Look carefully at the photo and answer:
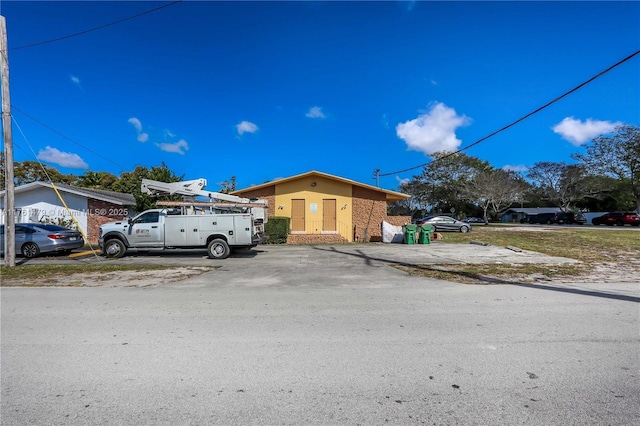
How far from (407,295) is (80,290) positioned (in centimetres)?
684

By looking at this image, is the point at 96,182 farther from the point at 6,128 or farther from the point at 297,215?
the point at 6,128

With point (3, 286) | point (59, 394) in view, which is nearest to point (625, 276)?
point (59, 394)

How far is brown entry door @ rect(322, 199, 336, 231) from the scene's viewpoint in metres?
21.8

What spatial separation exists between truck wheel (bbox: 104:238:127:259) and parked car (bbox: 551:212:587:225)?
2107 inches

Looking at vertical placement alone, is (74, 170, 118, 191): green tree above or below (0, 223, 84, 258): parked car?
above

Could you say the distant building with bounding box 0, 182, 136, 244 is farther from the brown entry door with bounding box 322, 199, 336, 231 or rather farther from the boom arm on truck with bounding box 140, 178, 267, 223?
the brown entry door with bounding box 322, 199, 336, 231

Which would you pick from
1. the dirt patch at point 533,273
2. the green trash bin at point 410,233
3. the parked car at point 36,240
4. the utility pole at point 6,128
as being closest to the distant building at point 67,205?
the parked car at point 36,240

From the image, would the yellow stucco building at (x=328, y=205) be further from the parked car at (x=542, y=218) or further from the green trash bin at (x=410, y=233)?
Result: the parked car at (x=542, y=218)

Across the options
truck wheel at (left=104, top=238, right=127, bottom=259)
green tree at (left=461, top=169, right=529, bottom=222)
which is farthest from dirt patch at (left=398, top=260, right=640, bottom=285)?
green tree at (left=461, top=169, right=529, bottom=222)

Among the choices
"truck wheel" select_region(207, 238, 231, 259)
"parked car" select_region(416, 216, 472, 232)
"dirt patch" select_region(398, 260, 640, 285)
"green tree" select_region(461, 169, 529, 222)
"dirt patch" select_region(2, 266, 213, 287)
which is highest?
"green tree" select_region(461, 169, 529, 222)

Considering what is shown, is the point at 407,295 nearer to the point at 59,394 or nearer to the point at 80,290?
the point at 59,394

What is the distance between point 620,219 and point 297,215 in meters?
40.8

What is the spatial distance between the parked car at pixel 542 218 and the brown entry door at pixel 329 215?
43.4 m

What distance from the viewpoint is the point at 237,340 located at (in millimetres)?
4305
